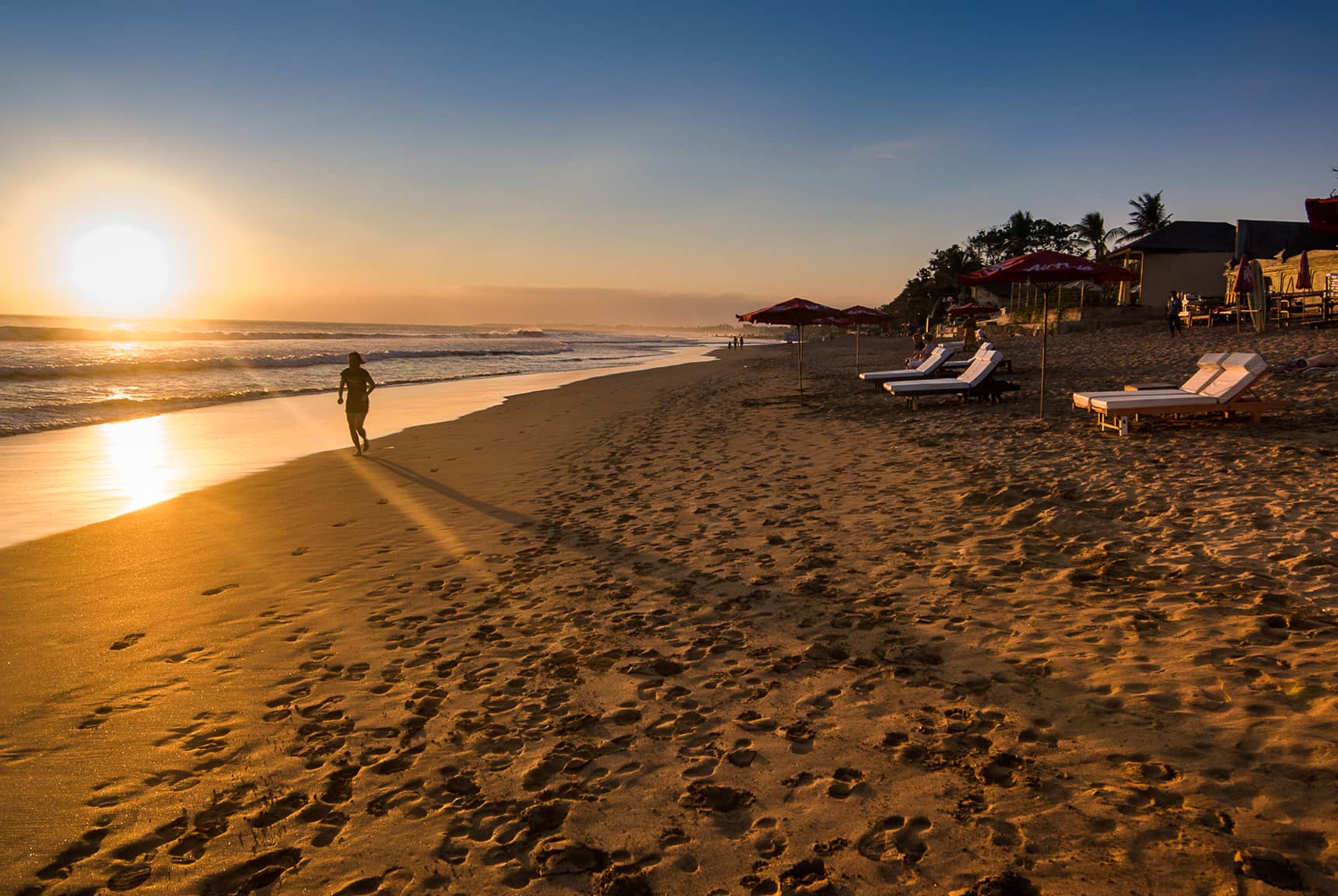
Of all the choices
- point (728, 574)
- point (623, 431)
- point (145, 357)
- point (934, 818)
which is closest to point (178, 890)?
point (934, 818)

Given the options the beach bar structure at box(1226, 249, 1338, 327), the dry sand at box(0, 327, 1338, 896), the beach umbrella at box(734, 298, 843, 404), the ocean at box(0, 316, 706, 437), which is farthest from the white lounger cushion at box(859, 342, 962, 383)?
the ocean at box(0, 316, 706, 437)

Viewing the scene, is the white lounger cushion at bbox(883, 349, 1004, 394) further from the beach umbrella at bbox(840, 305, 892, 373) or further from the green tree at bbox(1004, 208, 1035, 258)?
the green tree at bbox(1004, 208, 1035, 258)

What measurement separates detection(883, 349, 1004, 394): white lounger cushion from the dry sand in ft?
18.5

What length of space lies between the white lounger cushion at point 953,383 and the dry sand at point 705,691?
565 cm

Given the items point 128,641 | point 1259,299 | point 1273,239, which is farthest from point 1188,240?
point 128,641

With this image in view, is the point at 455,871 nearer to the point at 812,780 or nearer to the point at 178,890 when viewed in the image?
the point at 178,890

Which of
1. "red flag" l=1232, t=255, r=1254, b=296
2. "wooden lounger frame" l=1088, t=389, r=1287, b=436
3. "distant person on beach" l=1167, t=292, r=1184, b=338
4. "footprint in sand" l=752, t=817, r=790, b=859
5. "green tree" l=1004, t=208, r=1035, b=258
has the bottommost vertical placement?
"footprint in sand" l=752, t=817, r=790, b=859

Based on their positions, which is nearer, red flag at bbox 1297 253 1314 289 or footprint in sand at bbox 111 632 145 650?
footprint in sand at bbox 111 632 145 650

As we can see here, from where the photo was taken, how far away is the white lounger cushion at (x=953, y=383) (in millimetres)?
13750

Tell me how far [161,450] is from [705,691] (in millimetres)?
13124

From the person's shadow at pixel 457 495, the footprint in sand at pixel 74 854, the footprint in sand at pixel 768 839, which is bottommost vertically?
the footprint in sand at pixel 74 854

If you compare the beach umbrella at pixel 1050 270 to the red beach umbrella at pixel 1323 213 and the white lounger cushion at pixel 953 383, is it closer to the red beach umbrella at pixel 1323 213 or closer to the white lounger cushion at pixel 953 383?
the red beach umbrella at pixel 1323 213

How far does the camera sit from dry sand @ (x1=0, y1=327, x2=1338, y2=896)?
8.84 ft

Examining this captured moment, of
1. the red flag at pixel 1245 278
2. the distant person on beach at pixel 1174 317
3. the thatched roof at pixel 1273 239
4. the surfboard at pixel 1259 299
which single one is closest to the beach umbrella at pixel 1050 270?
the surfboard at pixel 1259 299
